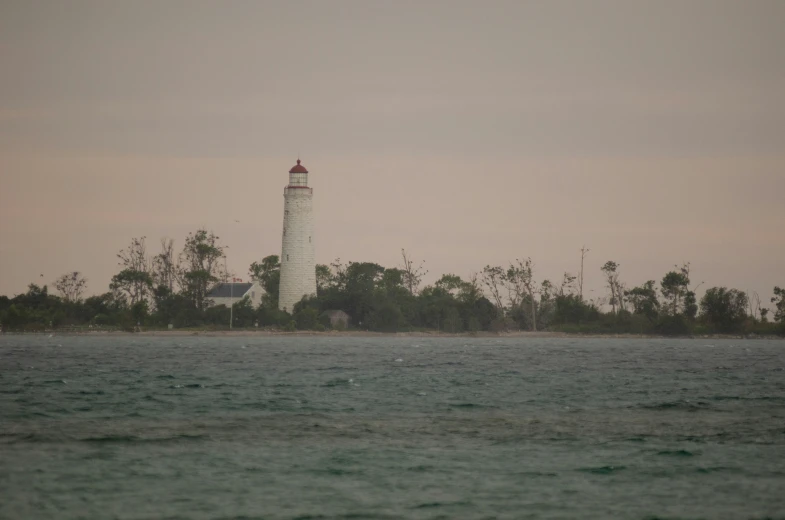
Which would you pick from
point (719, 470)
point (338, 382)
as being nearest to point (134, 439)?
point (719, 470)

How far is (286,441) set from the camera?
1225 inches

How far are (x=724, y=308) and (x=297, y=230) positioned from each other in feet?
216

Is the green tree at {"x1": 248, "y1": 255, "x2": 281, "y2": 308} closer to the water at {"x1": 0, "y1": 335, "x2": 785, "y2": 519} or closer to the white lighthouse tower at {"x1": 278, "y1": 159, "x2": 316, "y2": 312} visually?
the white lighthouse tower at {"x1": 278, "y1": 159, "x2": 316, "y2": 312}

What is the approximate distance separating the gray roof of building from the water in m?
91.9

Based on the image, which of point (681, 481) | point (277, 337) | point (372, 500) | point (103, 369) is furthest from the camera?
point (277, 337)

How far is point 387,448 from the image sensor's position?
29.9 m

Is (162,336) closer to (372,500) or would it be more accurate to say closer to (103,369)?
(103,369)

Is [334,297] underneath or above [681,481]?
above

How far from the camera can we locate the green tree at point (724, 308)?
149875 mm

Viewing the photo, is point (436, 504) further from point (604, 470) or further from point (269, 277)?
point (269, 277)

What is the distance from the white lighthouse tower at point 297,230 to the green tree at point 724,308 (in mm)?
60645

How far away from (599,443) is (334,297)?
115 meters

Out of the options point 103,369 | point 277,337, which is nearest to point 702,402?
point 103,369

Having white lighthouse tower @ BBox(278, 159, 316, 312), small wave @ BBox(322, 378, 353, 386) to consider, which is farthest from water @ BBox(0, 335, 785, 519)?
white lighthouse tower @ BBox(278, 159, 316, 312)
